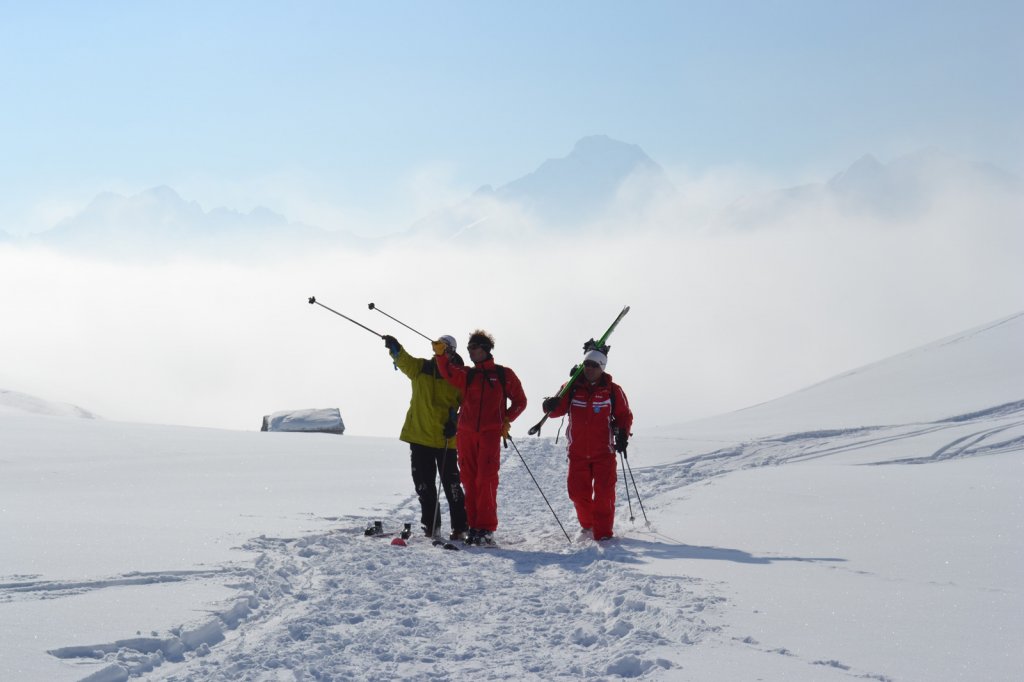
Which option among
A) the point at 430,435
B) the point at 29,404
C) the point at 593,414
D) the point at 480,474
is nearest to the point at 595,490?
the point at 593,414

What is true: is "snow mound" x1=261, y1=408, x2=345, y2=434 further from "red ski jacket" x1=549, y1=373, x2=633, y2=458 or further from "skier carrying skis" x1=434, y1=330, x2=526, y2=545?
"red ski jacket" x1=549, y1=373, x2=633, y2=458

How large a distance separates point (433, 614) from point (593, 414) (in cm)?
344

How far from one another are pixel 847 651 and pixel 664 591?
147 cm

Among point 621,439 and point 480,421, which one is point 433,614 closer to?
point 480,421

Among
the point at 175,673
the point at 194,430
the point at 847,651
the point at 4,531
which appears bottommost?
the point at 847,651

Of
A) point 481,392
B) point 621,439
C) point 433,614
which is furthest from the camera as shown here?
point 481,392

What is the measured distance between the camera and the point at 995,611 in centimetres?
466

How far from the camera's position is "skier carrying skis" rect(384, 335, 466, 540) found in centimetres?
830

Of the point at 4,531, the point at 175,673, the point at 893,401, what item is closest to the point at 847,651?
the point at 175,673

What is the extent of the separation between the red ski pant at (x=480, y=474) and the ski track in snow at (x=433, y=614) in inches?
12.9

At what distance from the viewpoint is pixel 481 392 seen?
27.2 ft

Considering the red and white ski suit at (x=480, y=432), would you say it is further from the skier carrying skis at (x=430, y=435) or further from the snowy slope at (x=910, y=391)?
the snowy slope at (x=910, y=391)

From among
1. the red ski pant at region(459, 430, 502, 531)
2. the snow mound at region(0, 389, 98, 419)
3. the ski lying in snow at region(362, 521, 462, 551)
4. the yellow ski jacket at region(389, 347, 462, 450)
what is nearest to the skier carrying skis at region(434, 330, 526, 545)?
the red ski pant at region(459, 430, 502, 531)

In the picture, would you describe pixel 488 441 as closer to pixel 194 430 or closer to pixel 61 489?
pixel 61 489
